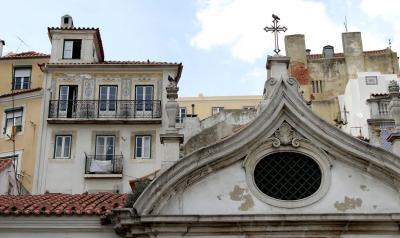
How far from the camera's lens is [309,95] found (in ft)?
158

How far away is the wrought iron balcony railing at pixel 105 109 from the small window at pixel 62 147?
121cm

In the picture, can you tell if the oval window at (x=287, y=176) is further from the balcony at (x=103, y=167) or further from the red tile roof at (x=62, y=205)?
the balcony at (x=103, y=167)

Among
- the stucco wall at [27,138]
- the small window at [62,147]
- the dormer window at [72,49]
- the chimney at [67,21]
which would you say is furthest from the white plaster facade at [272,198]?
the chimney at [67,21]

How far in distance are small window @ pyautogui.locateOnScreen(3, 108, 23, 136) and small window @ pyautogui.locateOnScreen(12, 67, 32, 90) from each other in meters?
2.01

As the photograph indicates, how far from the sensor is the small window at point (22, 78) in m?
38.6

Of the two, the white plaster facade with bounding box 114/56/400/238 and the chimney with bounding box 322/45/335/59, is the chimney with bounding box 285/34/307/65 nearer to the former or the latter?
the chimney with bounding box 322/45/335/59

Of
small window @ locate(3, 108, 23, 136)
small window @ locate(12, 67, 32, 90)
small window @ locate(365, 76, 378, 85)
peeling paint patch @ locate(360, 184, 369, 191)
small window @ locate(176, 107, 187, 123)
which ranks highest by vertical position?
small window @ locate(365, 76, 378, 85)

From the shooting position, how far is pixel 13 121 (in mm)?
36875

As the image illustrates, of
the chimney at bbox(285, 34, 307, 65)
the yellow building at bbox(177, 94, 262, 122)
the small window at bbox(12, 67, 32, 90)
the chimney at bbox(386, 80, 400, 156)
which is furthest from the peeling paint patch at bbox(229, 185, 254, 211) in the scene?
the yellow building at bbox(177, 94, 262, 122)

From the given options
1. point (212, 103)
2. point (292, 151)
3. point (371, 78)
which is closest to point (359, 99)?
point (371, 78)

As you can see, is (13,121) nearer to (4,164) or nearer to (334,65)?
(4,164)

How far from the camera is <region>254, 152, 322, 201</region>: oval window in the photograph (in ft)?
48.9

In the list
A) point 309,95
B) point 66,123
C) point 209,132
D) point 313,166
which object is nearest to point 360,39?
point 309,95

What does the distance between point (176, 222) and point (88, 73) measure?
23075mm
